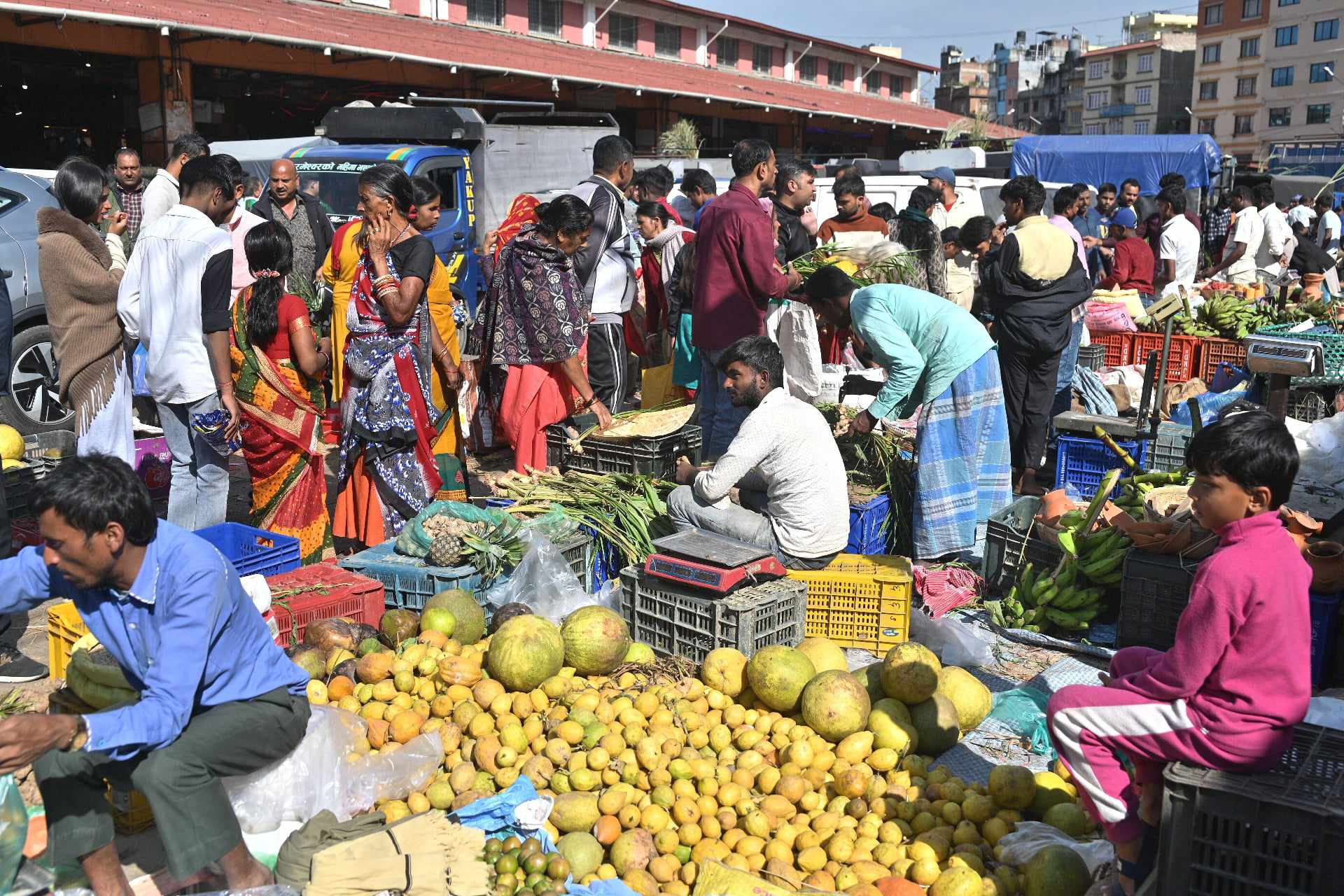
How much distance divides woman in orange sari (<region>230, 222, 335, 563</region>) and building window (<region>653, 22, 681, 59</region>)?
82.6 feet

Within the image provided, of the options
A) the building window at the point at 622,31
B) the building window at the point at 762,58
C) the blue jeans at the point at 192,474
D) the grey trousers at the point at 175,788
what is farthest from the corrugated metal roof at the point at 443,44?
the grey trousers at the point at 175,788

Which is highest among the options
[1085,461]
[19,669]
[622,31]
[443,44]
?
[622,31]

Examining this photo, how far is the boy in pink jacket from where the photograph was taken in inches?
107

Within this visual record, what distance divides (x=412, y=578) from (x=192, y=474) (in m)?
1.41

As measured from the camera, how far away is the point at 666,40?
95.8 feet

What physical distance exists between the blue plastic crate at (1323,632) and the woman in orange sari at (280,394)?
4.36 meters

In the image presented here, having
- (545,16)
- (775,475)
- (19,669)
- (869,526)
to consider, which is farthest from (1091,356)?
(545,16)

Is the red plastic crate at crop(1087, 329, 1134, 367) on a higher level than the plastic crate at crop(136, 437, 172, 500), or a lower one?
higher

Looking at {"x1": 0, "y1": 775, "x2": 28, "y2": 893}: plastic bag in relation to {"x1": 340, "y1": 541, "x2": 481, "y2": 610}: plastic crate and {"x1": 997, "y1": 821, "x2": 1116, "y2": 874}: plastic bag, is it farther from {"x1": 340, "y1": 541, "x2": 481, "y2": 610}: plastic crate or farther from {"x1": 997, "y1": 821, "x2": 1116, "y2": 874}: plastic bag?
{"x1": 997, "y1": 821, "x2": 1116, "y2": 874}: plastic bag

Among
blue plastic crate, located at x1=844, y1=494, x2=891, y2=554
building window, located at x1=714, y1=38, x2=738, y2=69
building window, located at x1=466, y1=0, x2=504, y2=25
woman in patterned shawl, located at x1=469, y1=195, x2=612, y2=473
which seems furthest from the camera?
building window, located at x1=714, y1=38, x2=738, y2=69

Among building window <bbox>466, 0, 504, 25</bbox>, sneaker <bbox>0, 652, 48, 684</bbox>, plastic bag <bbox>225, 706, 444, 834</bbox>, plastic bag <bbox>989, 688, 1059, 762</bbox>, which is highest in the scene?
building window <bbox>466, 0, 504, 25</bbox>

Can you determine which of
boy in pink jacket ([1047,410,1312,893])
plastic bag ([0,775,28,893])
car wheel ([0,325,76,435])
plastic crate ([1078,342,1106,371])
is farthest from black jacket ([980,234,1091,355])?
car wheel ([0,325,76,435])

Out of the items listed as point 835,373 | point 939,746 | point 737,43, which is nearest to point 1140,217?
point 835,373

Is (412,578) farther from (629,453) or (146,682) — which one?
(146,682)
